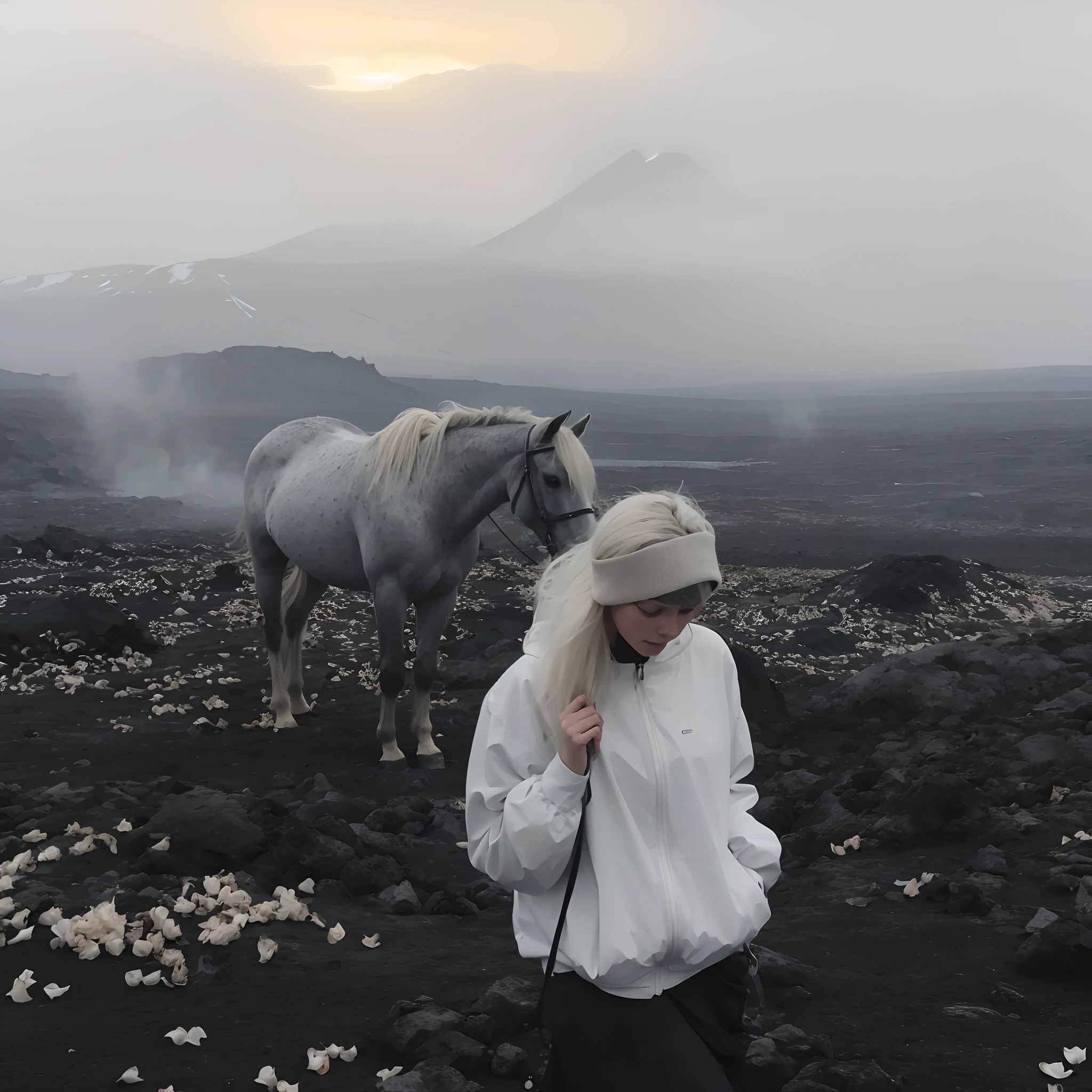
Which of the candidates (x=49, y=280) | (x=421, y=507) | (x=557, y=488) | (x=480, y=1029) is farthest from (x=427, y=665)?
(x=49, y=280)

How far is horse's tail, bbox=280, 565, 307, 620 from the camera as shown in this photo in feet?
24.7

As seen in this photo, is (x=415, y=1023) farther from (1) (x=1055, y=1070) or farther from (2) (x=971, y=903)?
(2) (x=971, y=903)

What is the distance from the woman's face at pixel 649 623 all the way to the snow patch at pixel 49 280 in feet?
60.7

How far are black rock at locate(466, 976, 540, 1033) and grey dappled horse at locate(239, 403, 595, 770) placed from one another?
2660mm

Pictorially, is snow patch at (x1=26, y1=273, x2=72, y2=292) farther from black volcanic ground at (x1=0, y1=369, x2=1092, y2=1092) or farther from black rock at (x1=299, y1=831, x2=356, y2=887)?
black rock at (x1=299, y1=831, x2=356, y2=887)

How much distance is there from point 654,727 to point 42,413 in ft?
74.3

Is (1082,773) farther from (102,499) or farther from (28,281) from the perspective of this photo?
(102,499)

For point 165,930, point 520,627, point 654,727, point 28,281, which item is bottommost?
point 520,627

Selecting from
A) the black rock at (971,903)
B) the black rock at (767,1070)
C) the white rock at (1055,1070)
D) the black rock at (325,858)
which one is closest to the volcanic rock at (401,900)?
the black rock at (325,858)

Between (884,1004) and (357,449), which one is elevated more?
(357,449)

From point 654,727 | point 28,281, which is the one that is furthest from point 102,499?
point 654,727

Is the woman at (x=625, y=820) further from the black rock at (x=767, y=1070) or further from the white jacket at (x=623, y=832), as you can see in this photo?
the black rock at (x=767, y=1070)

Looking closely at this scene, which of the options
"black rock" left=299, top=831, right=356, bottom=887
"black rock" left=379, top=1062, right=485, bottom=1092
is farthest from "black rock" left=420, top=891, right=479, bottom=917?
"black rock" left=379, top=1062, right=485, bottom=1092

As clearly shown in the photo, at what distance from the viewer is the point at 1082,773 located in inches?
216
